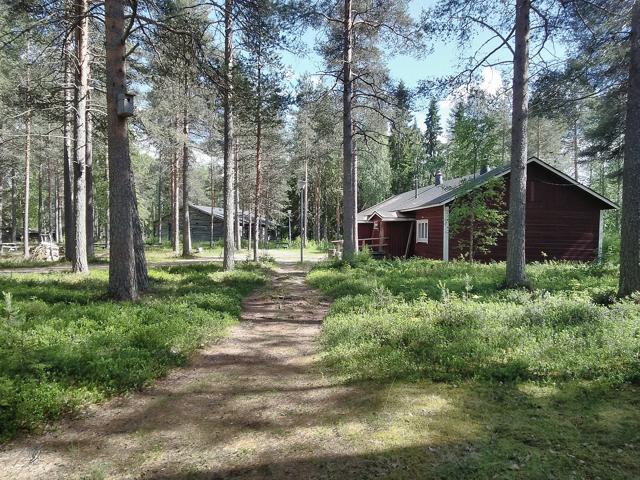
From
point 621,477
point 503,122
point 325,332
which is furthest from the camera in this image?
point 503,122

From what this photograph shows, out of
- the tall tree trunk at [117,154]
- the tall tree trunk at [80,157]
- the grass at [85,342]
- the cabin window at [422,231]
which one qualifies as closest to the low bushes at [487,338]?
the grass at [85,342]

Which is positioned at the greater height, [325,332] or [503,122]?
[503,122]

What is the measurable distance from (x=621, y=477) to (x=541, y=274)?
10009mm

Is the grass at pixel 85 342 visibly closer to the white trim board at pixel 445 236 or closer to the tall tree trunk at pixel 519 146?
the tall tree trunk at pixel 519 146

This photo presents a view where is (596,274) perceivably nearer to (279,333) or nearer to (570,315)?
(570,315)

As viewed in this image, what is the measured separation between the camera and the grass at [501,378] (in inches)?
120

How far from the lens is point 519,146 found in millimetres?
9094

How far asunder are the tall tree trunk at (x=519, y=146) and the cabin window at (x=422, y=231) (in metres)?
11.6

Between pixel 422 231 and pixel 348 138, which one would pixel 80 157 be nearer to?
pixel 348 138

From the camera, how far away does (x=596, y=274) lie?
11109 millimetres

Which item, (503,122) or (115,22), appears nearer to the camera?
(115,22)

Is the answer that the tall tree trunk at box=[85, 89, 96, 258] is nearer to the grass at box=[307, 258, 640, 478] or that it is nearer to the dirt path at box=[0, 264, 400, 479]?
the grass at box=[307, 258, 640, 478]

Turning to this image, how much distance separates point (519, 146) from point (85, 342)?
30.7 ft

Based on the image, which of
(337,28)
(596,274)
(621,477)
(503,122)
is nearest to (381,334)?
(621,477)
